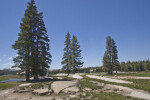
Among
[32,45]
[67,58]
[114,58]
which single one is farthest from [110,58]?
[32,45]

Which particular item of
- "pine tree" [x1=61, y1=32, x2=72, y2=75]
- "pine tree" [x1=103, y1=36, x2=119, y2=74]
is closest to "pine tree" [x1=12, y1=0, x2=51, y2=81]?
"pine tree" [x1=61, y1=32, x2=72, y2=75]

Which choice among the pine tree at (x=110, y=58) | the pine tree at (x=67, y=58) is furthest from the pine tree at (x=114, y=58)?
the pine tree at (x=67, y=58)

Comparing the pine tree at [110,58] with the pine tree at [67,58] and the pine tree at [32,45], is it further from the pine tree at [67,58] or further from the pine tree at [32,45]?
the pine tree at [32,45]

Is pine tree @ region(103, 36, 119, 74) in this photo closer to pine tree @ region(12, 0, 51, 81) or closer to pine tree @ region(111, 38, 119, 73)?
pine tree @ region(111, 38, 119, 73)

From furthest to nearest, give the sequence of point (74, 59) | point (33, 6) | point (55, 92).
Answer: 1. point (74, 59)
2. point (33, 6)
3. point (55, 92)

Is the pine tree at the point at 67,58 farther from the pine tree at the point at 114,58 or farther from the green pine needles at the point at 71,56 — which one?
the pine tree at the point at 114,58

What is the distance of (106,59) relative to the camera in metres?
40.6

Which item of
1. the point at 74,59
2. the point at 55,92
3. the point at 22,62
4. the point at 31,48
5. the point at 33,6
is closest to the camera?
the point at 55,92

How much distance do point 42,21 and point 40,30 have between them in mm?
2098

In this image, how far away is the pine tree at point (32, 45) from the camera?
58.0ft

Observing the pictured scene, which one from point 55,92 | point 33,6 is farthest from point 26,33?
point 55,92

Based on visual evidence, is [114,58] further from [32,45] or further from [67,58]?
[32,45]

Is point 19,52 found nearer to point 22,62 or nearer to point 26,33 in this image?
point 22,62

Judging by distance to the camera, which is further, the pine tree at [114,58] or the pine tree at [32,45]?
the pine tree at [114,58]
